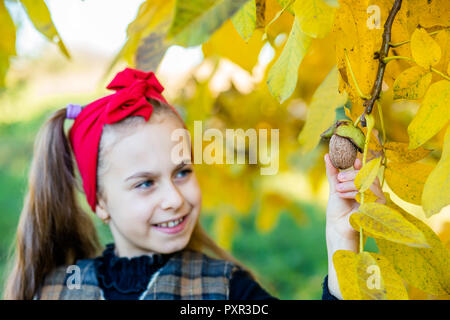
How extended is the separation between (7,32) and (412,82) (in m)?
0.43

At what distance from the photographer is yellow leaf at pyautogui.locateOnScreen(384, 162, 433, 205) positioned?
464 millimetres

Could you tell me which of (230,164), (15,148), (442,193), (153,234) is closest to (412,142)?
(442,193)

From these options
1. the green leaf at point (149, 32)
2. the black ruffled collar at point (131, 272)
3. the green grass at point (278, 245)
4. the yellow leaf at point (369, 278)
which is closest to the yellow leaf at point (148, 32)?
the green leaf at point (149, 32)

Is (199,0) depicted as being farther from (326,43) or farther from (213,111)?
(213,111)

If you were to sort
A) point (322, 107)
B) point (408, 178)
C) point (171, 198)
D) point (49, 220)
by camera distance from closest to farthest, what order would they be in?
point (408, 178) < point (322, 107) < point (171, 198) < point (49, 220)

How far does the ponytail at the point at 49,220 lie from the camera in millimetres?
1057

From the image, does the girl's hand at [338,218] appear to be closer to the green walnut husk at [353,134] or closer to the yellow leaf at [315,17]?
the green walnut husk at [353,134]

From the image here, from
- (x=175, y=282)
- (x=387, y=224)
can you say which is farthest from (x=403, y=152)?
(x=175, y=282)

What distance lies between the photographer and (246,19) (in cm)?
43

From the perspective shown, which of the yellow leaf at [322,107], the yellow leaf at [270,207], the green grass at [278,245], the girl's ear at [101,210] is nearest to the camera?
the yellow leaf at [322,107]

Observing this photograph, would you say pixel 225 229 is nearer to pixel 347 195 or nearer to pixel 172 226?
pixel 172 226

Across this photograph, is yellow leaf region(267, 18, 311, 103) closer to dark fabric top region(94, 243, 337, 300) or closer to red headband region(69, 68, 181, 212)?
red headband region(69, 68, 181, 212)

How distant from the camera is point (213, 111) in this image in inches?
52.7

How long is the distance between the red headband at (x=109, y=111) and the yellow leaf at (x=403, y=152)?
524mm
